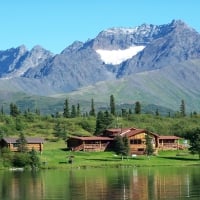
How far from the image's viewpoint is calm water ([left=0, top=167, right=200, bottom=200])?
3639 inches

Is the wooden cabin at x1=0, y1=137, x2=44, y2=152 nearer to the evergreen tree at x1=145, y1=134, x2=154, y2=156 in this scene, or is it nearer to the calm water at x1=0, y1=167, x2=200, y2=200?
the evergreen tree at x1=145, y1=134, x2=154, y2=156

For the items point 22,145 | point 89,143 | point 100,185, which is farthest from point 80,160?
point 100,185

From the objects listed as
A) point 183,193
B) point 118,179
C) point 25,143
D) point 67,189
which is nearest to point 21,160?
point 25,143

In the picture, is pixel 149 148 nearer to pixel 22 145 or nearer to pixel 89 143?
pixel 89 143

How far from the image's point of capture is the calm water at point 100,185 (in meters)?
92.4

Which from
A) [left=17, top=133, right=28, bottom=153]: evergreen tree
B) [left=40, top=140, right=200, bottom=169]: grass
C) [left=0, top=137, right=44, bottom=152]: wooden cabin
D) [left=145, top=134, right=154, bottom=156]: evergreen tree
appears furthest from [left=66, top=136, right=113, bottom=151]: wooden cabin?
[left=17, top=133, right=28, bottom=153]: evergreen tree

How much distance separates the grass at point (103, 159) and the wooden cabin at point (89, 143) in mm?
5262

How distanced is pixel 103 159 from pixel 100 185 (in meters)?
62.0

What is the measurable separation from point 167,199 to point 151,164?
7413 centimetres

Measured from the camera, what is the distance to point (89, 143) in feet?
647

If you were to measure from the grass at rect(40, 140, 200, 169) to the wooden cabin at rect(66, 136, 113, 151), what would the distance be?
526 cm

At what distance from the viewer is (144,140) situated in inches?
7854

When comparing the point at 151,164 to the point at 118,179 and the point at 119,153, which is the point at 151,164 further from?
the point at 118,179

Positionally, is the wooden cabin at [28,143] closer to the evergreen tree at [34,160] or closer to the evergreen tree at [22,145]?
the evergreen tree at [22,145]
